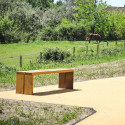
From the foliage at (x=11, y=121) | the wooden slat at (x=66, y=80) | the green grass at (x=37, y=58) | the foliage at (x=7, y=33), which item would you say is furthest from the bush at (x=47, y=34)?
the foliage at (x=11, y=121)

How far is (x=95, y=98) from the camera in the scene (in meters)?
10.9

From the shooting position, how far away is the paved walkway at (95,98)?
26.7ft

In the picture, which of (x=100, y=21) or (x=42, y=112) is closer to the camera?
(x=42, y=112)

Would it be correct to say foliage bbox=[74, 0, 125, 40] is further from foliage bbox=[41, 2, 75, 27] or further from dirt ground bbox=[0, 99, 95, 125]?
dirt ground bbox=[0, 99, 95, 125]

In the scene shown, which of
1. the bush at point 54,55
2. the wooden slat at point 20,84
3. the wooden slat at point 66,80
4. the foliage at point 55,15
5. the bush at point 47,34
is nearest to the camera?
the wooden slat at point 20,84

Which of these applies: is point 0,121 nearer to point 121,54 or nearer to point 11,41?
point 121,54

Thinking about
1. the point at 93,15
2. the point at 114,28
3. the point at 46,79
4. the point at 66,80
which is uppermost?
the point at 93,15

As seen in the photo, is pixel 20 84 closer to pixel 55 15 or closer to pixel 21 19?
pixel 21 19

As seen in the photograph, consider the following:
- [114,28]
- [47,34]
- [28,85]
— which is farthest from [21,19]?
[28,85]

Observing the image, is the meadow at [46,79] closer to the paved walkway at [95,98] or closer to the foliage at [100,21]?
the paved walkway at [95,98]

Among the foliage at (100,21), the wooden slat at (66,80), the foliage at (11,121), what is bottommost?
the wooden slat at (66,80)

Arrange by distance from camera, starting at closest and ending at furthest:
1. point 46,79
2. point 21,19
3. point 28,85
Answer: point 28,85 → point 46,79 → point 21,19

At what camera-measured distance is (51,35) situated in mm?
43625

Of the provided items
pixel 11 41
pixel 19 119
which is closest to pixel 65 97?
pixel 19 119
